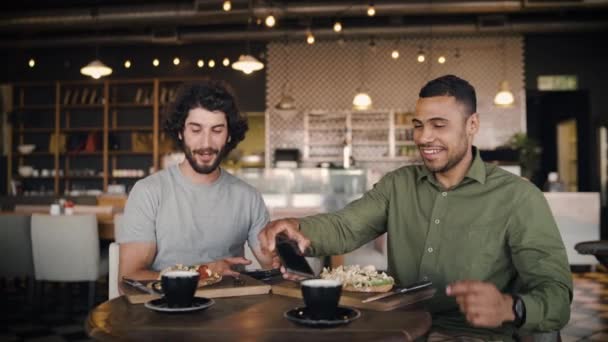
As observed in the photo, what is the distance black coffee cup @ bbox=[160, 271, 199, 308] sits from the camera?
1391 millimetres

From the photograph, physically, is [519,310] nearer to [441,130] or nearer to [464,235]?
[464,235]

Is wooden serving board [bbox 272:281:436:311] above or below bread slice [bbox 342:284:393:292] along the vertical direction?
below

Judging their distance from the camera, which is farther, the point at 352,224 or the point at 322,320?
the point at 352,224

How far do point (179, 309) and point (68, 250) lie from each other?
405cm

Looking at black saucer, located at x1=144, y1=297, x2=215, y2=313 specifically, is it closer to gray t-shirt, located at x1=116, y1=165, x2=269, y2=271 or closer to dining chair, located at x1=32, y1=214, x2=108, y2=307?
gray t-shirt, located at x1=116, y1=165, x2=269, y2=271

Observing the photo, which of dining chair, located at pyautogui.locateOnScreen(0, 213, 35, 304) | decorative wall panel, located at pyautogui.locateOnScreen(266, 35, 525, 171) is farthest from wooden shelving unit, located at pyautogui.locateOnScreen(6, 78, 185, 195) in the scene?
dining chair, located at pyautogui.locateOnScreen(0, 213, 35, 304)

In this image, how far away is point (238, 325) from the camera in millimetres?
1317

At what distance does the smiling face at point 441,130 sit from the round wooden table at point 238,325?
0.64 metres

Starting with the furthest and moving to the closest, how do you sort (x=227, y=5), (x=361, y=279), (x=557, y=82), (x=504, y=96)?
(x=557, y=82) → (x=504, y=96) → (x=227, y=5) → (x=361, y=279)

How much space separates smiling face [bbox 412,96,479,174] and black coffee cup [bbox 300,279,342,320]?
2.63ft

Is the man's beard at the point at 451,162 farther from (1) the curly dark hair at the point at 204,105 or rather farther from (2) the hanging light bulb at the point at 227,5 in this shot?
(2) the hanging light bulb at the point at 227,5

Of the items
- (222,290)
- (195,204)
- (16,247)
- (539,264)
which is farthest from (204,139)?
(16,247)

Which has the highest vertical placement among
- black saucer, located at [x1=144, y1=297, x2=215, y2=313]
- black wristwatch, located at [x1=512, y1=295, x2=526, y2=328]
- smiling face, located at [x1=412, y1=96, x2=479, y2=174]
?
smiling face, located at [x1=412, y1=96, x2=479, y2=174]

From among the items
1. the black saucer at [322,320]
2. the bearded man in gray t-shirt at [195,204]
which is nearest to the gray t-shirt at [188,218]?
the bearded man in gray t-shirt at [195,204]
